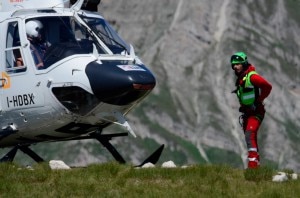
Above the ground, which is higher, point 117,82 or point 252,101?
point 117,82

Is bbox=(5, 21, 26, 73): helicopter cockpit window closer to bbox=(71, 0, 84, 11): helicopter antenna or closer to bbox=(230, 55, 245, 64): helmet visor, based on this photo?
bbox=(71, 0, 84, 11): helicopter antenna

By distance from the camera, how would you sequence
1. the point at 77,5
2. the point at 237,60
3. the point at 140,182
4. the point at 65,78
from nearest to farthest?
1. the point at 140,182
2. the point at 237,60
3. the point at 65,78
4. the point at 77,5

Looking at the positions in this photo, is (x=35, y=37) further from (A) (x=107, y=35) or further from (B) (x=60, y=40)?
(A) (x=107, y=35)

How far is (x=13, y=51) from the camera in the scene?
24156mm

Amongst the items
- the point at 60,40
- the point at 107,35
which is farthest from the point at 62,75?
the point at 107,35

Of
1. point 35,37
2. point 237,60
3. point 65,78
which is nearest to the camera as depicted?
point 237,60

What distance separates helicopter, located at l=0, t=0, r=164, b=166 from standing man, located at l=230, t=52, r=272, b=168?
237 centimetres

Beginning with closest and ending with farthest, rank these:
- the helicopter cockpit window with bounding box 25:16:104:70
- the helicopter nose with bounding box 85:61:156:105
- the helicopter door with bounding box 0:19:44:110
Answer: the helicopter nose with bounding box 85:61:156:105, the helicopter cockpit window with bounding box 25:16:104:70, the helicopter door with bounding box 0:19:44:110

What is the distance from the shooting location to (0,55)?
79.9 feet

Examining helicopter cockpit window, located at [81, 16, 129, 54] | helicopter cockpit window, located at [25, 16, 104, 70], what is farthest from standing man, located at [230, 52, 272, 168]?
helicopter cockpit window, located at [25, 16, 104, 70]

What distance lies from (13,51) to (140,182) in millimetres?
8114

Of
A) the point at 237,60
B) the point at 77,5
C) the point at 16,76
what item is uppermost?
the point at 77,5

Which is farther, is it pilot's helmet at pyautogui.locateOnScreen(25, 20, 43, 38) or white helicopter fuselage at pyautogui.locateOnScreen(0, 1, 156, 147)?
pilot's helmet at pyautogui.locateOnScreen(25, 20, 43, 38)

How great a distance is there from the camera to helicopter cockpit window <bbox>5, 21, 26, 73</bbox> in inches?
939
